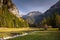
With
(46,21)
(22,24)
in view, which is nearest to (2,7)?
(22,24)

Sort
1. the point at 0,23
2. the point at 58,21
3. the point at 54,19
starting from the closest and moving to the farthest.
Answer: the point at 0,23, the point at 58,21, the point at 54,19

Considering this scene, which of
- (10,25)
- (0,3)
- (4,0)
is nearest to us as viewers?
(10,25)

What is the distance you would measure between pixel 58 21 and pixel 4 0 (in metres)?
57.5

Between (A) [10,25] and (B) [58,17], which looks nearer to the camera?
(A) [10,25]

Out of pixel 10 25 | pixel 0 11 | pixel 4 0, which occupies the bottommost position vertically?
pixel 10 25

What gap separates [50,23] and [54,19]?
15.8 feet

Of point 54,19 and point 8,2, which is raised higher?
point 8,2

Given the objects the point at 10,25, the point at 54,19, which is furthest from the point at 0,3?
the point at 54,19

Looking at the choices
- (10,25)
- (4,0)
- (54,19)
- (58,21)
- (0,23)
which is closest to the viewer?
(0,23)

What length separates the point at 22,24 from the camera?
6014 inches

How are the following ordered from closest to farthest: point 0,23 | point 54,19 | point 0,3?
1. point 0,23
2. point 54,19
3. point 0,3

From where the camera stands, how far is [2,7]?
16925 centimetres

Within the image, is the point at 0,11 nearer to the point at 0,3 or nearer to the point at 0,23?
the point at 0,3

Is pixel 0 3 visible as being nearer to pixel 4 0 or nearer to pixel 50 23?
pixel 4 0
